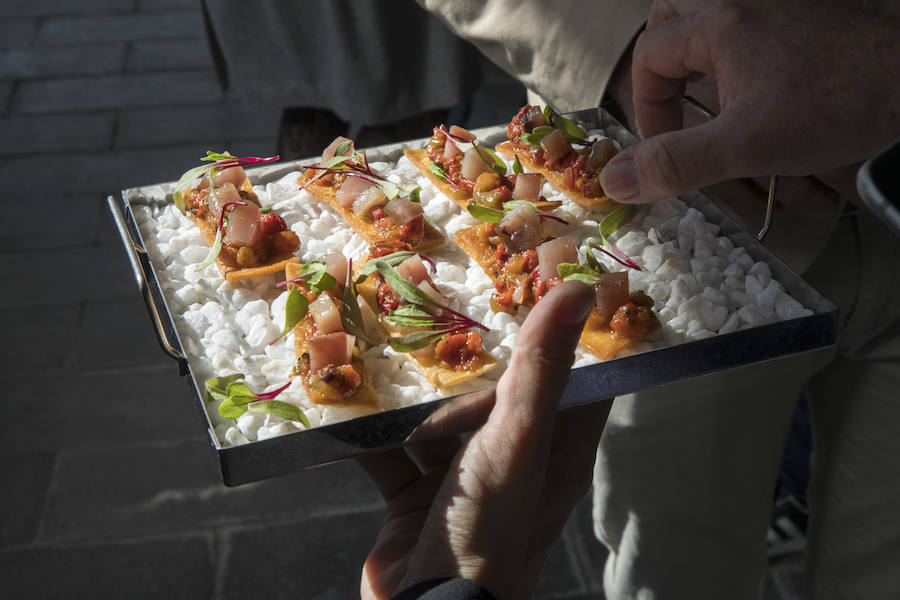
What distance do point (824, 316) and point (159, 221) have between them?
0.73 metres

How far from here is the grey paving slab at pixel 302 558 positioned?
166 centimetres

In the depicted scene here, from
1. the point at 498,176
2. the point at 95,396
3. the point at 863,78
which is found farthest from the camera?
the point at 95,396

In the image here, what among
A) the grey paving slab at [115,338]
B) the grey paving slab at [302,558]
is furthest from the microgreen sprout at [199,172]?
the grey paving slab at [115,338]

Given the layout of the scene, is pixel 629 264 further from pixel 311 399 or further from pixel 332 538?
pixel 332 538

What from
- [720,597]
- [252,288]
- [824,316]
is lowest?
[720,597]

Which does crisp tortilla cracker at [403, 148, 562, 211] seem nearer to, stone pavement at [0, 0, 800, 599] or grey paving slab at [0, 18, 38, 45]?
stone pavement at [0, 0, 800, 599]

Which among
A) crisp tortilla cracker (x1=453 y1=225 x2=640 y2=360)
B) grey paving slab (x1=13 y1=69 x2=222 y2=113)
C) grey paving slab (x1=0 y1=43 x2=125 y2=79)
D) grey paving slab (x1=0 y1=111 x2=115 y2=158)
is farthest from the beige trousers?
grey paving slab (x1=0 y1=43 x2=125 y2=79)

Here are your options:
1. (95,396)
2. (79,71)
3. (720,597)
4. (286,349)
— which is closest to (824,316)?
(286,349)

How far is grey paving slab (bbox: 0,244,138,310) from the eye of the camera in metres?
2.33

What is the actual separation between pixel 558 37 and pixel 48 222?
2011mm

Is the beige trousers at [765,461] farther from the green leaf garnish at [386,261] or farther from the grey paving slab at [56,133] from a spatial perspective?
the grey paving slab at [56,133]

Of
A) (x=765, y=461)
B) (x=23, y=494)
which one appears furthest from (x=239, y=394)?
(x=23, y=494)

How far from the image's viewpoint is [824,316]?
823mm

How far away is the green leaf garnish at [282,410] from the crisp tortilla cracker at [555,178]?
458 mm
